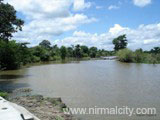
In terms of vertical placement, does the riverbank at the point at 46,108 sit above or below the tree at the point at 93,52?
below

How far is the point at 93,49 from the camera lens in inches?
3243

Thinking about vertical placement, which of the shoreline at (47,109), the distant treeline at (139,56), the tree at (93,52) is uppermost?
→ the tree at (93,52)

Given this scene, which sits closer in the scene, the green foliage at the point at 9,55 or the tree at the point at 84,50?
the green foliage at the point at 9,55

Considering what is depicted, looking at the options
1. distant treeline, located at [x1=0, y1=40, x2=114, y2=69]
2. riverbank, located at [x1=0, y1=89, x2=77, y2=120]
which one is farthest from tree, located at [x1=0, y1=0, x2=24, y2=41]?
riverbank, located at [x1=0, y1=89, x2=77, y2=120]

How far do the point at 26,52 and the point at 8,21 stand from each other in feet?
55.6

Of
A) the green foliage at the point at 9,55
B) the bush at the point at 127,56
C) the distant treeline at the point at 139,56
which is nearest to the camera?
the green foliage at the point at 9,55

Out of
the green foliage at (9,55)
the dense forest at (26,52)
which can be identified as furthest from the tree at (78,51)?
the green foliage at (9,55)

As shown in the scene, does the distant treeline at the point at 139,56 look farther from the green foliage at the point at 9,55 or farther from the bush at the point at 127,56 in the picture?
the green foliage at the point at 9,55

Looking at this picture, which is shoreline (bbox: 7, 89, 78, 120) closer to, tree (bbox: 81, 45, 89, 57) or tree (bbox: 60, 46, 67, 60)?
tree (bbox: 60, 46, 67, 60)

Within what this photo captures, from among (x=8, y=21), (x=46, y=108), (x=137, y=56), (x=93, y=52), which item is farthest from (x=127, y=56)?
(x=93, y=52)

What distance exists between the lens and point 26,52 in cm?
3005

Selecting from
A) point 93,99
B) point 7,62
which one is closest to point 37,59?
point 7,62

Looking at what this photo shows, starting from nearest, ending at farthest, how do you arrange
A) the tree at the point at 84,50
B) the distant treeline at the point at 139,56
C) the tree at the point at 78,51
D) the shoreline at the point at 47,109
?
the shoreline at the point at 47,109 → the distant treeline at the point at 139,56 → the tree at the point at 78,51 → the tree at the point at 84,50

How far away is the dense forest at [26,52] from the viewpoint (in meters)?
13.6
